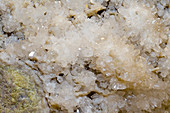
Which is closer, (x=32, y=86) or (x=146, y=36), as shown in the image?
(x=32, y=86)

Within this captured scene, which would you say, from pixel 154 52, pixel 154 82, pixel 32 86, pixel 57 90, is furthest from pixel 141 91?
pixel 32 86

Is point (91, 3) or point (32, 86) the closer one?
point (32, 86)

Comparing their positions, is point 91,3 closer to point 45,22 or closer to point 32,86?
point 45,22

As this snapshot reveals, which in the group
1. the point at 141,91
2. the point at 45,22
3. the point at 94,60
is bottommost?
the point at 141,91

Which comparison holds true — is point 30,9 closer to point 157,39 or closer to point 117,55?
point 117,55

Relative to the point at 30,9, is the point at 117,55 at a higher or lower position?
lower

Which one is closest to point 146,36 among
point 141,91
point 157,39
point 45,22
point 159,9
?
point 157,39
